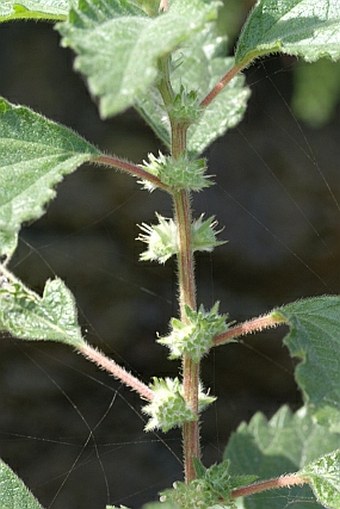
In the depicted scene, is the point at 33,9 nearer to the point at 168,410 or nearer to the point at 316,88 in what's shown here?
the point at 168,410

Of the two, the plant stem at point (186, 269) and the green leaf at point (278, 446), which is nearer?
the plant stem at point (186, 269)

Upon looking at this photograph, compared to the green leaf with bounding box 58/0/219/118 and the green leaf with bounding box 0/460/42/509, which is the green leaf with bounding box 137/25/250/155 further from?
the green leaf with bounding box 0/460/42/509

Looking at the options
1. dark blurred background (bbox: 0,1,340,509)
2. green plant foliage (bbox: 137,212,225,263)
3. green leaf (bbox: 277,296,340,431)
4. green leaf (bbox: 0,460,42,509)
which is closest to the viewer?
green leaf (bbox: 277,296,340,431)

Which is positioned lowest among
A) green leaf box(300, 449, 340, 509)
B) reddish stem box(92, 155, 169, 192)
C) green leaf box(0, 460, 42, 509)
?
green leaf box(300, 449, 340, 509)

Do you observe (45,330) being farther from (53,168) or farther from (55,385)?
(55,385)

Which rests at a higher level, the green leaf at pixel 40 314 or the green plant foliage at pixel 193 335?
the green leaf at pixel 40 314

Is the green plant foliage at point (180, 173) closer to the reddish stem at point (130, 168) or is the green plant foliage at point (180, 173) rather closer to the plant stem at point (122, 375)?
the reddish stem at point (130, 168)

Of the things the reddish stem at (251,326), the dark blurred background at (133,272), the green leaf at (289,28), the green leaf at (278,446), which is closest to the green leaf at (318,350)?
the reddish stem at (251,326)

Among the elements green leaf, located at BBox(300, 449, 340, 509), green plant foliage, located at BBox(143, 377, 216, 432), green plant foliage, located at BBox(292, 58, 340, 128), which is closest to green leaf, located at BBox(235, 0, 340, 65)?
green plant foliage, located at BBox(143, 377, 216, 432)
